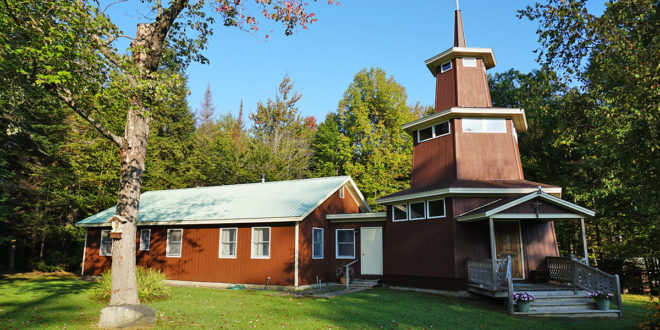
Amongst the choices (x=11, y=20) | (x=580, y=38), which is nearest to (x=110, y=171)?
(x=11, y=20)

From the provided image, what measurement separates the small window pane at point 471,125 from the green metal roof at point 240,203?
636cm

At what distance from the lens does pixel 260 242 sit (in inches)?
667

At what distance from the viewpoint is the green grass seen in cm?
895

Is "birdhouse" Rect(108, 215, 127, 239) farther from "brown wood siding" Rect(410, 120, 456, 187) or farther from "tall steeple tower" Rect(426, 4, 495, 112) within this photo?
"tall steeple tower" Rect(426, 4, 495, 112)

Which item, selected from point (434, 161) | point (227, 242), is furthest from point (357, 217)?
point (227, 242)

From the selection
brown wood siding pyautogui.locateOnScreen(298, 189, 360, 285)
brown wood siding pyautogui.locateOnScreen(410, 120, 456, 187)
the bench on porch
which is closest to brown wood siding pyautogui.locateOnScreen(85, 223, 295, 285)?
brown wood siding pyautogui.locateOnScreen(298, 189, 360, 285)

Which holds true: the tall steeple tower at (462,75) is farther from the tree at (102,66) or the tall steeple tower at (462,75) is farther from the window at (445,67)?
the tree at (102,66)

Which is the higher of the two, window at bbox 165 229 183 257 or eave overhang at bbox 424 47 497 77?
eave overhang at bbox 424 47 497 77

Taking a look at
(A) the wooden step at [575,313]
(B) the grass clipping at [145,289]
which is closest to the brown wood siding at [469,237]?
(A) the wooden step at [575,313]

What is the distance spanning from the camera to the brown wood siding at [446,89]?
17.9 meters

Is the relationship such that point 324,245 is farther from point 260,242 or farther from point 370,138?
point 370,138

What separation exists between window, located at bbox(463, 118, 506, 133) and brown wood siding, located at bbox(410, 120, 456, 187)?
622mm

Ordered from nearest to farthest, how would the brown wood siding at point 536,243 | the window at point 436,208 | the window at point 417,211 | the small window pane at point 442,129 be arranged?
the brown wood siding at point 536,243 < the window at point 436,208 < the window at point 417,211 < the small window pane at point 442,129

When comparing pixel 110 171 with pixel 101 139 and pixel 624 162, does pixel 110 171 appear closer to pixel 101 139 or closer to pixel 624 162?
pixel 101 139
